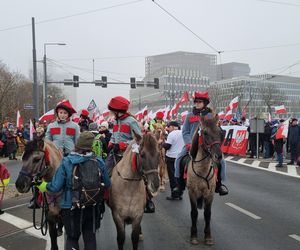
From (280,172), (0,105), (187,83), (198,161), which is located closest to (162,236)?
(198,161)

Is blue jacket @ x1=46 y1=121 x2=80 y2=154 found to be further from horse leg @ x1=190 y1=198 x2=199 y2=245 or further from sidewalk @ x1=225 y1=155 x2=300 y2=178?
sidewalk @ x1=225 y1=155 x2=300 y2=178

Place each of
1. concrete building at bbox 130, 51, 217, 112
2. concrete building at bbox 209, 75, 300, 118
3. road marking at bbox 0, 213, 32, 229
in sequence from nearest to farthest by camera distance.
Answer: road marking at bbox 0, 213, 32, 229 → concrete building at bbox 209, 75, 300, 118 → concrete building at bbox 130, 51, 217, 112

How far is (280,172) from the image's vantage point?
16.1m

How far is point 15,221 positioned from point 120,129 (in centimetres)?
382

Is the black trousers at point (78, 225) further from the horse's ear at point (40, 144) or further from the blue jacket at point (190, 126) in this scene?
the blue jacket at point (190, 126)

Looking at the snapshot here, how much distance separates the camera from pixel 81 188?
4.68 meters

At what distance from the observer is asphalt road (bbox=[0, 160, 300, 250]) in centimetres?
688

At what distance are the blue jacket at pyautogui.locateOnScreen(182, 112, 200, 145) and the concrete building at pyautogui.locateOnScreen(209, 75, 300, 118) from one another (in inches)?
1694

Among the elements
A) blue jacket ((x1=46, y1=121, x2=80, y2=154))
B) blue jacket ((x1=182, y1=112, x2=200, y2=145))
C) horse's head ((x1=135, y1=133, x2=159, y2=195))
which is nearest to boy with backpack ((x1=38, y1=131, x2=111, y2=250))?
horse's head ((x1=135, y1=133, x2=159, y2=195))

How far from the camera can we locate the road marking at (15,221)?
8258mm

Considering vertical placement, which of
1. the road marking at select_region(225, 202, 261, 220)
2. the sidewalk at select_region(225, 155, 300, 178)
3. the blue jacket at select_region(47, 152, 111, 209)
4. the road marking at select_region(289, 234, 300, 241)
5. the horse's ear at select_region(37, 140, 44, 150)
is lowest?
the sidewalk at select_region(225, 155, 300, 178)

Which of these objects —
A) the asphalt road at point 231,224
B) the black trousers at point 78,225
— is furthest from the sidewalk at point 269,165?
the black trousers at point 78,225

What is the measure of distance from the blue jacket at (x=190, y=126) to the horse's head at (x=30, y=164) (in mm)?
3169

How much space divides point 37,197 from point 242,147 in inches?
716
